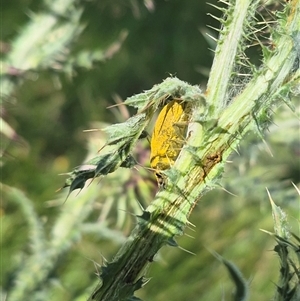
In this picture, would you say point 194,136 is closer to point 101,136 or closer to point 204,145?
point 204,145

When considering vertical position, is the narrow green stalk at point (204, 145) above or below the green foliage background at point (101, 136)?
above

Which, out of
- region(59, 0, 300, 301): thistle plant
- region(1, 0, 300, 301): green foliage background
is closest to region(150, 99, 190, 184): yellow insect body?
region(59, 0, 300, 301): thistle plant

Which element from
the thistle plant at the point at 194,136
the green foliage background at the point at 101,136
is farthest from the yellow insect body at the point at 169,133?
the green foliage background at the point at 101,136

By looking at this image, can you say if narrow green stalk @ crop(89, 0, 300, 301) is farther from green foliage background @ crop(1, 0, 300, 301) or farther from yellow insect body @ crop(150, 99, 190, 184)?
green foliage background @ crop(1, 0, 300, 301)

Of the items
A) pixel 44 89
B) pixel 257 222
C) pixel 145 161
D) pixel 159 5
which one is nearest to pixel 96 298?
pixel 145 161

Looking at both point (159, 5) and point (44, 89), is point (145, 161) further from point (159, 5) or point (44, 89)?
point (159, 5)

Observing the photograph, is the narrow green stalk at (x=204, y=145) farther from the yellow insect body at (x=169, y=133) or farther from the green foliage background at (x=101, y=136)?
the green foliage background at (x=101, y=136)

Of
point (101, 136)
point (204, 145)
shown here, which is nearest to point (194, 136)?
point (204, 145)

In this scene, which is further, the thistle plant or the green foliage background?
the green foliage background
